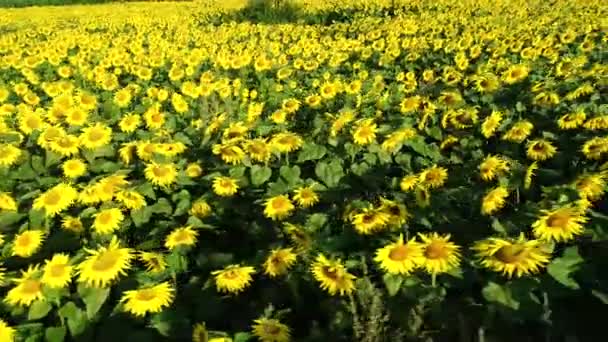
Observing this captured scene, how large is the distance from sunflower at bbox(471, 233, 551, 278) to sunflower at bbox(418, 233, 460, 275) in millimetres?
127

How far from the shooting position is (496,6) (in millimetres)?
14148

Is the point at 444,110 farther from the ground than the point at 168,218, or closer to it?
farther from the ground

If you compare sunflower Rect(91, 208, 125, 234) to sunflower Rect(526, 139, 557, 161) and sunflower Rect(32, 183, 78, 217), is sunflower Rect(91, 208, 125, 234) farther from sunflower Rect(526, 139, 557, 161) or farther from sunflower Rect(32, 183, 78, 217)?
sunflower Rect(526, 139, 557, 161)

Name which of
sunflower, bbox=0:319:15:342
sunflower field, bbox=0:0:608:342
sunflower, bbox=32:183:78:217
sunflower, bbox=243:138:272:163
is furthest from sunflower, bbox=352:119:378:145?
sunflower, bbox=0:319:15:342

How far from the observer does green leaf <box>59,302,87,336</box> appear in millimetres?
2574

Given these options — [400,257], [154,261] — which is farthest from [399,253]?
[154,261]

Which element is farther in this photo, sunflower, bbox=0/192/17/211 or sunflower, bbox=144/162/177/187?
sunflower, bbox=144/162/177/187

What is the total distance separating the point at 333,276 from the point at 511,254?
706 mm

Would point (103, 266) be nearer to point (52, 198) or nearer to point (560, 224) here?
point (52, 198)

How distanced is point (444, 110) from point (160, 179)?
2389 mm

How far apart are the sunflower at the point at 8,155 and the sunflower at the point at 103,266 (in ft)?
6.07

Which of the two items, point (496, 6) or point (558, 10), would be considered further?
point (496, 6)

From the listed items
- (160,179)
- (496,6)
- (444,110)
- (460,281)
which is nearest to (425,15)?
(496,6)

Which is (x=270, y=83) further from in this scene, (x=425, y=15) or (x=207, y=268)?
(x=425, y=15)
